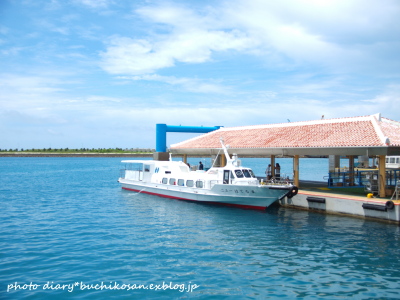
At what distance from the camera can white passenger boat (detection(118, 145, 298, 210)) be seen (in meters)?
24.4

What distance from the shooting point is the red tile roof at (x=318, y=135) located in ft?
74.5

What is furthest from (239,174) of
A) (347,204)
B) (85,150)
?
(85,150)

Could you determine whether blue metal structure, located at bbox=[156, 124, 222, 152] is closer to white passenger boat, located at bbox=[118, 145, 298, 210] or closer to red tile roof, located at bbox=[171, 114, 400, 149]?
red tile roof, located at bbox=[171, 114, 400, 149]

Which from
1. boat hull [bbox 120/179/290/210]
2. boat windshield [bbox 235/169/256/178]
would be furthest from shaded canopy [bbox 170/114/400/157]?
boat hull [bbox 120/179/290/210]

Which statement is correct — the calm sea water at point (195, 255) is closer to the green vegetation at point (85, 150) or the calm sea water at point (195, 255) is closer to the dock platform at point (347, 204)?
the dock platform at point (347, 204)

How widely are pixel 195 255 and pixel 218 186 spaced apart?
37.9 ft

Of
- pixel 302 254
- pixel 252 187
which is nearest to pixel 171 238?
pixel 302 254

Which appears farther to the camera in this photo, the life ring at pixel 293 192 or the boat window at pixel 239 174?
the boat window at pixel 239 174

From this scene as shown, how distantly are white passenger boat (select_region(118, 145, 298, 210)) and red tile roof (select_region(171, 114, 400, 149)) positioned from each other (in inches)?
134

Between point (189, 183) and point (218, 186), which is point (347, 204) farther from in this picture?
point (189, 183)

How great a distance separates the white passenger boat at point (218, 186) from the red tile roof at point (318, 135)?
3409 mm

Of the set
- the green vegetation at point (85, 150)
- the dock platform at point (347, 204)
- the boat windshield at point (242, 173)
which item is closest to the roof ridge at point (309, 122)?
the dock platform at point (347, 204)

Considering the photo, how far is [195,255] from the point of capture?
1460 centimetres

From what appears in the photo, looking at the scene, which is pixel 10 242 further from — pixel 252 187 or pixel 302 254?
pixel 252 187
